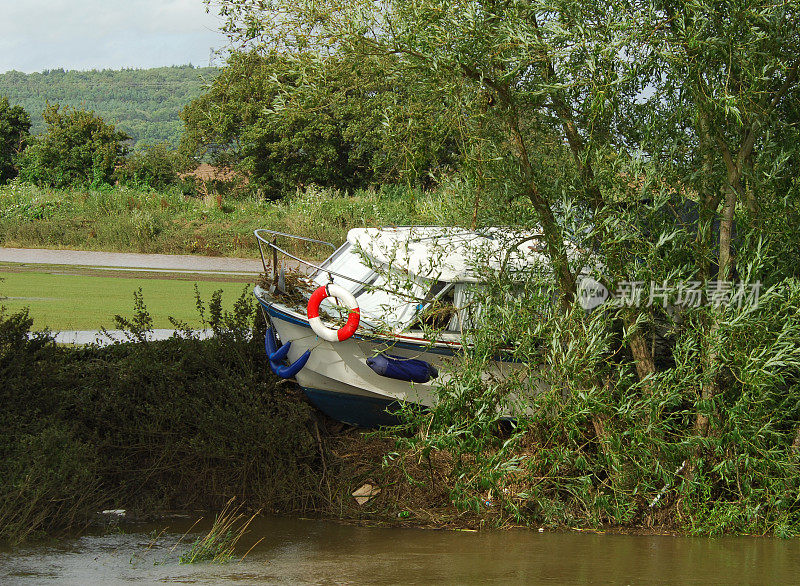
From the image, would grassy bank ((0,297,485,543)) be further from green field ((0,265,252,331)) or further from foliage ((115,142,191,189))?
foliage ((115,142,191,189))

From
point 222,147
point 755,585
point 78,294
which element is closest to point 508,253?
point 755,585

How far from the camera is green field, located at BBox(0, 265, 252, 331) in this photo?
51.1ft

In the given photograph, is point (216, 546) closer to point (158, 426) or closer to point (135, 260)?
point (158, 426)

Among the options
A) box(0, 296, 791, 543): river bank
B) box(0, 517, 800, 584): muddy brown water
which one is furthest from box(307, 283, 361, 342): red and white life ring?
box(0, 517, 800, 584): muddy brown water

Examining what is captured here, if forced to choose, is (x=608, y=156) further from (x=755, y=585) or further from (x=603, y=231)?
(x=755, y=585)

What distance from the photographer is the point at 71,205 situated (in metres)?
32.7

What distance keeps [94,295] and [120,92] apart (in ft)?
487

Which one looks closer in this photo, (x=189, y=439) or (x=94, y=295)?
(x=189, y=439)

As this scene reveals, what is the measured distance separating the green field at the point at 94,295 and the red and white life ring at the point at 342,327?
16.8ft

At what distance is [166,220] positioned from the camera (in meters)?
31.1

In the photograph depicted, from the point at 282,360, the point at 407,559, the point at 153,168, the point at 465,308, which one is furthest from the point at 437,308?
the point at 153,168

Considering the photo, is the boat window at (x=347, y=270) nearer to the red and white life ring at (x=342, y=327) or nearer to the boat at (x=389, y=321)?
the boat at (x=389, y=321)

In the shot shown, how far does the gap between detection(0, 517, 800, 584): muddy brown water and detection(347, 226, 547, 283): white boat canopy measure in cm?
277

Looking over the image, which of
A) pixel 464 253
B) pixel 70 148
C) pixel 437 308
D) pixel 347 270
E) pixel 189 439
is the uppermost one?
pixel 70 148
